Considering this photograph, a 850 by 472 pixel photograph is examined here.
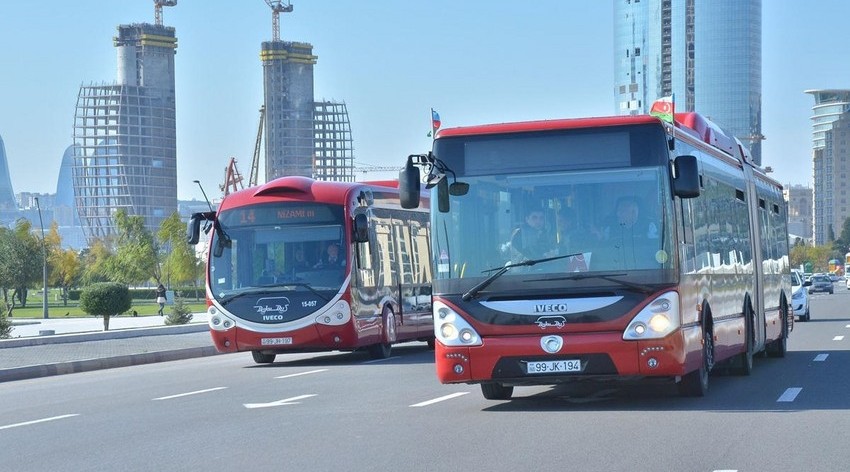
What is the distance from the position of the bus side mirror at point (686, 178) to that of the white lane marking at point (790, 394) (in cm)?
266

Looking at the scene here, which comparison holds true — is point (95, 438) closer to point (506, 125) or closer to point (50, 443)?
point (50, 443)

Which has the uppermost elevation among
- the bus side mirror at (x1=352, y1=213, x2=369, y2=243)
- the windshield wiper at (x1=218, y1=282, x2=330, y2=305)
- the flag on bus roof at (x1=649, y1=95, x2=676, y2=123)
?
the flag on bus roof at (x1=649, y1=95, x2=676, y2=123)

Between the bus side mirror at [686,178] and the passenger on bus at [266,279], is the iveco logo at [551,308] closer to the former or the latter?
the bus side mirror at [686,178]

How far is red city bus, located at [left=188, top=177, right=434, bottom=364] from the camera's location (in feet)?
78.1

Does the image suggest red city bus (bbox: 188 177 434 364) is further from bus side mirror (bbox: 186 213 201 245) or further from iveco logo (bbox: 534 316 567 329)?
iveco logo (bbox: 534 316 567 329)

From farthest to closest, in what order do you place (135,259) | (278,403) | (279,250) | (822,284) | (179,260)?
1. (179,260)
2. (135,259)
3. (822,284)
4. (279,250)
5. (278,403)

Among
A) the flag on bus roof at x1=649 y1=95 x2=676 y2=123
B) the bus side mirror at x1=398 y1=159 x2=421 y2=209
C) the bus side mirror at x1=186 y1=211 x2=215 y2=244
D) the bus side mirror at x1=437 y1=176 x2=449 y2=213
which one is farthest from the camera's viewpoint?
the bus side mirror at x1=186 y1=211 x2=215 y2=244

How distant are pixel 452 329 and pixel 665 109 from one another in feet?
12.9

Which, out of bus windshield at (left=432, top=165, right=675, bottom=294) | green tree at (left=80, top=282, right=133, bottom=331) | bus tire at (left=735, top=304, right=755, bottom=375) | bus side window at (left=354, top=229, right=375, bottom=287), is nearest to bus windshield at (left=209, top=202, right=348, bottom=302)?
bus side window at (left=354, top=229, right=375, bottom=287)

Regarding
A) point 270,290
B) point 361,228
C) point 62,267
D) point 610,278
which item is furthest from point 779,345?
point 62,267

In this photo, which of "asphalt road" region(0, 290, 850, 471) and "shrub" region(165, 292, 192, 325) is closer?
"asphalt road" region(0, 290, 850, 471)

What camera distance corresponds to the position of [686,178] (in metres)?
13.3

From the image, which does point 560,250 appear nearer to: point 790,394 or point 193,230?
point 790,394

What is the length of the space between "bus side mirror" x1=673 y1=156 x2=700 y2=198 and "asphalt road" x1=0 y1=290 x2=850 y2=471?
2.06 m
